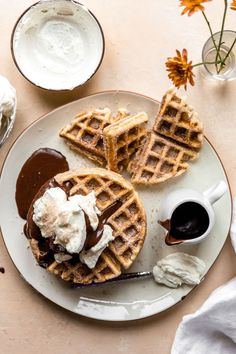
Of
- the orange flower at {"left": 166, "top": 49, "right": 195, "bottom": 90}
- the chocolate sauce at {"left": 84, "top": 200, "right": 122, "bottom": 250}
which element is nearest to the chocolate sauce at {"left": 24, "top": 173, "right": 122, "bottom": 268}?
the chocolate sauce at {"left": 84, "top": 200, "right": 122, "bottom": 250}

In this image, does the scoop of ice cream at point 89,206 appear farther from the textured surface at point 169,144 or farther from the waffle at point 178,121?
the waffle at point 178,121

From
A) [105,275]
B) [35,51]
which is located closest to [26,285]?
[105,275]

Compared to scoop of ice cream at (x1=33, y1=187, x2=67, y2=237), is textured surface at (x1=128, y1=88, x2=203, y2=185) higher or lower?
higher

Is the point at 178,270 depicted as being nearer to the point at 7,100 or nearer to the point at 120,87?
the point at 120,87

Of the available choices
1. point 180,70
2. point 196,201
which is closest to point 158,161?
point 196,201

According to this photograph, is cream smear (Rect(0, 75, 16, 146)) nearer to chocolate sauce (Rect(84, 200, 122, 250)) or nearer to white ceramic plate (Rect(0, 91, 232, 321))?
white ceramic plate (Rect(0, 91, 232, 321))

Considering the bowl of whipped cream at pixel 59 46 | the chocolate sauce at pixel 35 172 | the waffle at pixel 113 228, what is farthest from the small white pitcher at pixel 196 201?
the bowl of whipped cream at pixel 59 46
